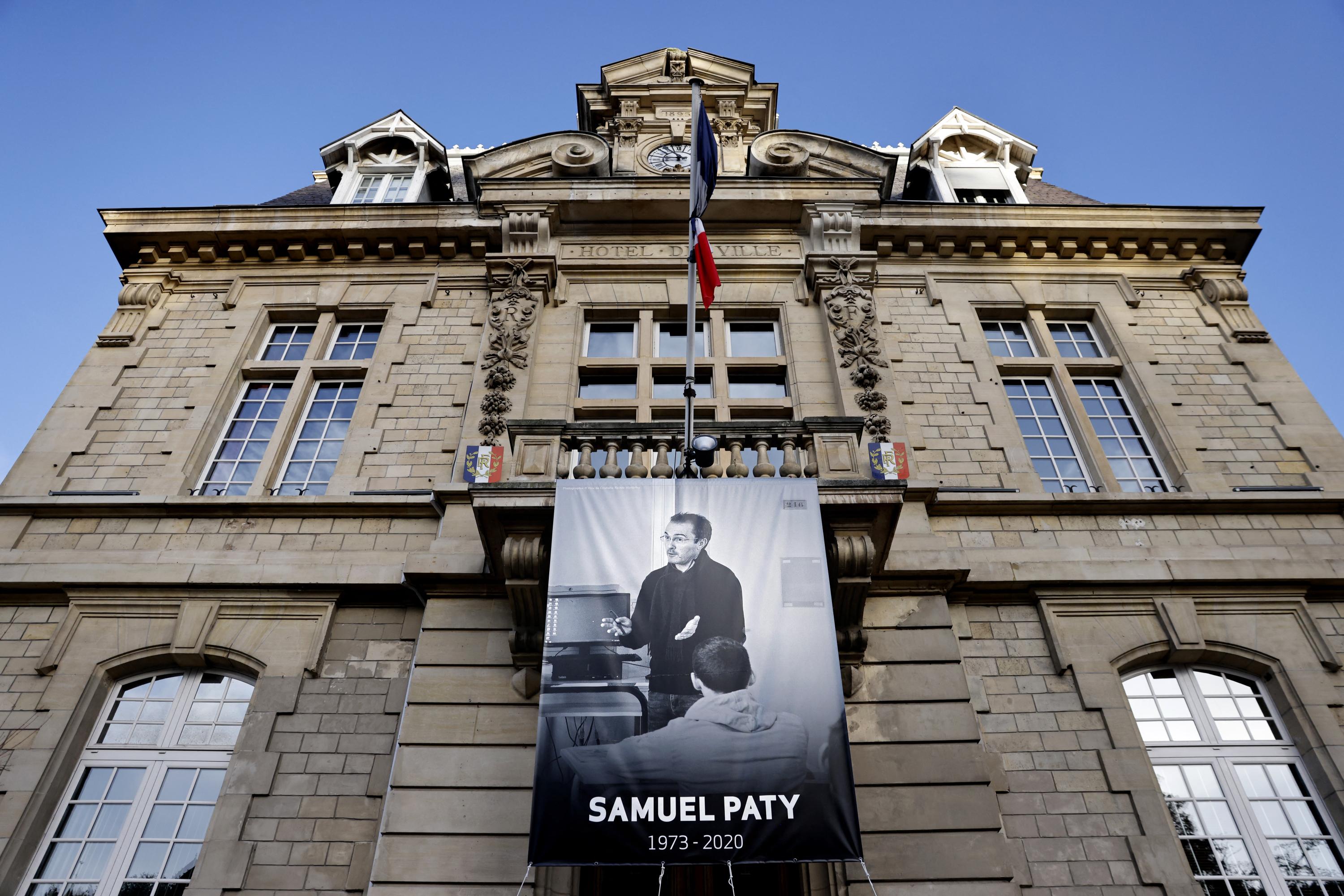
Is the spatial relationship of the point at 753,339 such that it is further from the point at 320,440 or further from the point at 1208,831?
the point at 1208,831

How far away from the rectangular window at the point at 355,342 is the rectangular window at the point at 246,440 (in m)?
0.78

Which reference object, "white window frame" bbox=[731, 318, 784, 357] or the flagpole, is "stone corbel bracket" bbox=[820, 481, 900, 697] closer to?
the flagpole

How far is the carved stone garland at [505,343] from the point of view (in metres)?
10.3

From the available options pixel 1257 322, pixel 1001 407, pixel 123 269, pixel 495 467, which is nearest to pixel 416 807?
pixel 495 467

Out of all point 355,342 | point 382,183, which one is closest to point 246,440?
point 355,342

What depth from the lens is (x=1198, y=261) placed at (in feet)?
41.9

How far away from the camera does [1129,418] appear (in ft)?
36.4

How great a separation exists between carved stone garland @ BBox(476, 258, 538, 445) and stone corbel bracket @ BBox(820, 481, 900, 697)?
3.88 m

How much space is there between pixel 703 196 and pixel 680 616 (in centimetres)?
503

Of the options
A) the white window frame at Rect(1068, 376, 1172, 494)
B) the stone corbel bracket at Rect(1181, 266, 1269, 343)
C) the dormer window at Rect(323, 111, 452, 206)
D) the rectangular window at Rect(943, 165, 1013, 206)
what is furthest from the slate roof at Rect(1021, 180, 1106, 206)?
the dormer window at Rect(323, 111, 452, 206)

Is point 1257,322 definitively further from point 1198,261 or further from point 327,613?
point 327,613

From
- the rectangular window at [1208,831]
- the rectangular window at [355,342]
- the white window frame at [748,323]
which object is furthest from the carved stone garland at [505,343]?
the rectangular window at [1208,831]

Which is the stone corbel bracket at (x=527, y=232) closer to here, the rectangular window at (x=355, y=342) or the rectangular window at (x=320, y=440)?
the rectangular window at (x=355, y=342)

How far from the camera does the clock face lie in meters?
14.1
